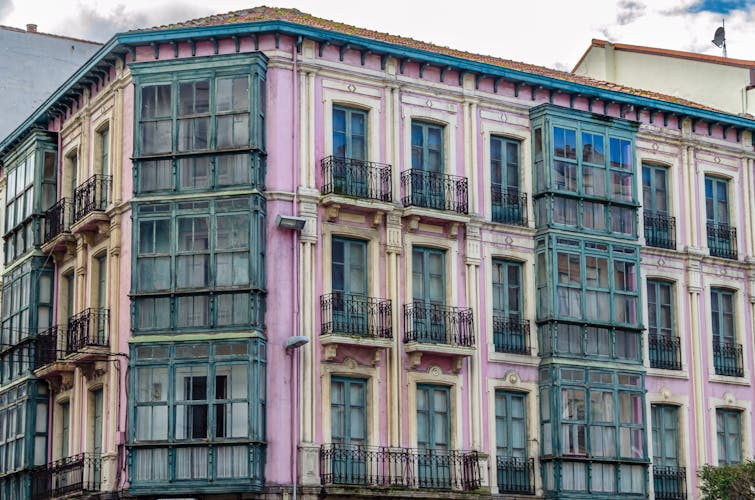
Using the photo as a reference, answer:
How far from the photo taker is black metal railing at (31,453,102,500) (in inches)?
1544

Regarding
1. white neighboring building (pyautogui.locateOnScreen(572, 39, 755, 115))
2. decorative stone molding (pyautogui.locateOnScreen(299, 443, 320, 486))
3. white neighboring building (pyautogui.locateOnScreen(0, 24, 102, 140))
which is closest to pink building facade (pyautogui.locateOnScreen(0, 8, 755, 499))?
decorative stone molding (pyautogui.locateOnScreen(299, 443, 320, 486))

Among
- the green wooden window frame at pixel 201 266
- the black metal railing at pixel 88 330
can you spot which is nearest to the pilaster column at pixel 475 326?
the green wooden window frame at pixel 201 266

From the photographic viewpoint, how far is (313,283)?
38.7 meters

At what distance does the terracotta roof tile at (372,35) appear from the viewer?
41.2 metres

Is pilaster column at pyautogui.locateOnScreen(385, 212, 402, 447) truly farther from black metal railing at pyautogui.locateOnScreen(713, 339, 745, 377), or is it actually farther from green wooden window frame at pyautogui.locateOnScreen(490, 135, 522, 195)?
black metal railing at pyautogui.locateOnScreen(713, 339, 745, 377)

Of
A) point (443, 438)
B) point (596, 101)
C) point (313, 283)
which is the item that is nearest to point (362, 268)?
point (313, 283)

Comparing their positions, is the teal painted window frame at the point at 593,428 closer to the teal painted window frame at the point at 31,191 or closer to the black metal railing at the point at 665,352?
the black metal railing at the point at 665,352

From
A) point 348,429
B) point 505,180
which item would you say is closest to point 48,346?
point 348,429

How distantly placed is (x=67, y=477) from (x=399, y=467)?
814cm

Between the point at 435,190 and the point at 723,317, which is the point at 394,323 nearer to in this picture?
the point at 435,190

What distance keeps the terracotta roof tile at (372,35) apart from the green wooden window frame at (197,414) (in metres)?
8.00

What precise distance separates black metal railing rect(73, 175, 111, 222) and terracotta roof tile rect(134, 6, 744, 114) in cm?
394

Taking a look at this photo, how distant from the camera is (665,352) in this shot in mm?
43844

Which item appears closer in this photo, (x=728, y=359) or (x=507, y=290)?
(x=507, y=290)
